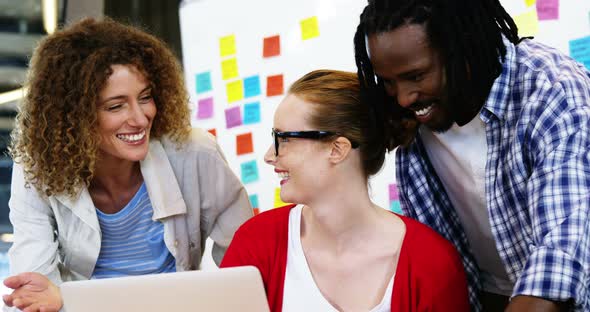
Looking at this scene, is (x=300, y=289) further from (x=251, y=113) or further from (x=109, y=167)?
(x=251, y=113)

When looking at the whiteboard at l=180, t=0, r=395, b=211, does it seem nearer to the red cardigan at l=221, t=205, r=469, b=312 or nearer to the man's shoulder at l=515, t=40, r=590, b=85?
the red cardigan at l=221, t=205, r=469, b=312

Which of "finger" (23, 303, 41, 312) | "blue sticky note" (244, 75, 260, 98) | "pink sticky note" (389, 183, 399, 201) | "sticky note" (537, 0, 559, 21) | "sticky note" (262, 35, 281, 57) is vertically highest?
"sticky note" (537, 0, 559, 21)

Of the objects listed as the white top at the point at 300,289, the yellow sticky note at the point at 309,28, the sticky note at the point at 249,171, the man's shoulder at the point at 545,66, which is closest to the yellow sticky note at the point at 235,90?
the sticky note at the point at 249,171

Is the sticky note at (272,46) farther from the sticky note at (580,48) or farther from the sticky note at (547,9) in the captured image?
the sticky note at (580,48)

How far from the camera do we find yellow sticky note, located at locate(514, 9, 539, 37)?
2.54 meters

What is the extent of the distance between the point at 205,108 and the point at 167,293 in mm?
2490

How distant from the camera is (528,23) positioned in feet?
Result: 8.41

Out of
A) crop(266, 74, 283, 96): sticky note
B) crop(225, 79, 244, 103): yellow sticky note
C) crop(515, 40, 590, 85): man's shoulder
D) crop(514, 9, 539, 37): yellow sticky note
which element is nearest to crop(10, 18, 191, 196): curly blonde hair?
crop(515, 40, 590, 85): man's shoulder

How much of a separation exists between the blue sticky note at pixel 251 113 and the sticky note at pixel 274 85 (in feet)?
0.28

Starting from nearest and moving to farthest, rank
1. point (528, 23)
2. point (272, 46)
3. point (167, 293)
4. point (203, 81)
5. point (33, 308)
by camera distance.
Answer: point (167, 293) < point (33, 308) < point (528, 23) < point (272, 46) < point (203, 81)

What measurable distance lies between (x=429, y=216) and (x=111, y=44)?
94 centimetres

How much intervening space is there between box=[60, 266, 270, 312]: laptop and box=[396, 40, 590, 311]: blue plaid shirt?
17.8 inches

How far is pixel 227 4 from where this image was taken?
3586 millimetres

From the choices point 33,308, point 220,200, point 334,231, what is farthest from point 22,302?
point 334,231
